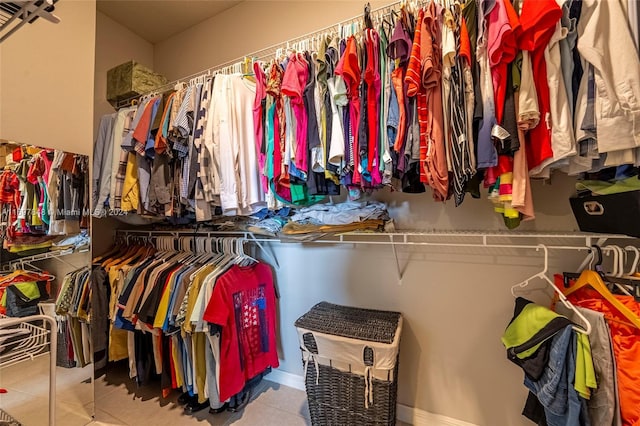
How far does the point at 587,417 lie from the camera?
88 centimetres

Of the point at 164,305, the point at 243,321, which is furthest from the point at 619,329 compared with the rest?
the point at 164,305

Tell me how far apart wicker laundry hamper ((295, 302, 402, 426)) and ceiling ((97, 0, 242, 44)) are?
2552 millimetres

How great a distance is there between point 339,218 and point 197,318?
0.97m

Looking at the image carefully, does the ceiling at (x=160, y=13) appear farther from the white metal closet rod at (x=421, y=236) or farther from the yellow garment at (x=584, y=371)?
the yellow garment at (x=584, y=371)

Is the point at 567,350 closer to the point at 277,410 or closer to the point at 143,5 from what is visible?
the point at 277,410

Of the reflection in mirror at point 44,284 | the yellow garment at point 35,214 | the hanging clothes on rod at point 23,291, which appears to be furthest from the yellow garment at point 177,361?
the yellow garment at point 35,214

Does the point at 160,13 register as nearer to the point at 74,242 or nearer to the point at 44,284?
the point at 74,242

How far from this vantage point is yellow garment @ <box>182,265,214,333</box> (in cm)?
156

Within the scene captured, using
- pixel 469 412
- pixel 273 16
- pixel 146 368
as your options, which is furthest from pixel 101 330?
pixel 273 16

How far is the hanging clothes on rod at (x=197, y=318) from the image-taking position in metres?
1.60

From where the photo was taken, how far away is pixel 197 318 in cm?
154

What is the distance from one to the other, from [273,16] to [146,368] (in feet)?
8.99

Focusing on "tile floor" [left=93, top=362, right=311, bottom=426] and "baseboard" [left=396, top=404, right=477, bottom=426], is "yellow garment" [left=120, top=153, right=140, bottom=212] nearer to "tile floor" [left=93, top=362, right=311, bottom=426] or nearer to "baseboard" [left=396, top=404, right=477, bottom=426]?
"tile floor" [left=93, top=362, right=311, bottom=426]

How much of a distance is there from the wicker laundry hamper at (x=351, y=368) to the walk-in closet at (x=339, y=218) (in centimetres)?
1
